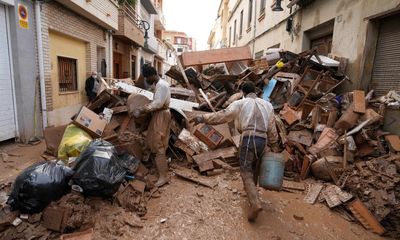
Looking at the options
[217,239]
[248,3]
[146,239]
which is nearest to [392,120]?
[217,239]

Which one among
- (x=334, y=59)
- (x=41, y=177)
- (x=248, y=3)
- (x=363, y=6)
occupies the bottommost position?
(x=41, y=177)

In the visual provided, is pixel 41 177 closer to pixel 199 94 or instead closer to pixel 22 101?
pixel 22 101

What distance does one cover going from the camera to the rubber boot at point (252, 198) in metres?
2.88

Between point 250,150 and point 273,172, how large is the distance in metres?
0.37

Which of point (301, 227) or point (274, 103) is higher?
point (274, 103)

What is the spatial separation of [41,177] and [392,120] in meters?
5.11

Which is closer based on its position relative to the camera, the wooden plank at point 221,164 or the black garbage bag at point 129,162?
the black garbage bag at point 129,162

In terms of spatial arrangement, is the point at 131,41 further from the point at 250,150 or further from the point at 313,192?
the point at 313,192

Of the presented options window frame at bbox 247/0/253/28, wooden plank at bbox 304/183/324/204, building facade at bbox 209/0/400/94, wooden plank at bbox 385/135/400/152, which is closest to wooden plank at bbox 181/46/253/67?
building facade at bbox 209/0/400/94

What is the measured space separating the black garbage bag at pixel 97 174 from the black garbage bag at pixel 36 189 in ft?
0.63

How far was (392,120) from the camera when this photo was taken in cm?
425

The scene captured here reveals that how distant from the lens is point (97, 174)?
9.03 feet

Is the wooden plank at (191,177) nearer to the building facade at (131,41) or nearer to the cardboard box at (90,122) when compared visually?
the cardboard box at (90,122)

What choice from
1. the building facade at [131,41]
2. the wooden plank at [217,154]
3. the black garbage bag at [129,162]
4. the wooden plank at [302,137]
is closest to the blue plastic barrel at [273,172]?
the wooden plank at [217,154]
